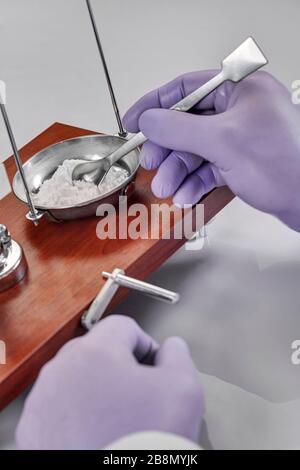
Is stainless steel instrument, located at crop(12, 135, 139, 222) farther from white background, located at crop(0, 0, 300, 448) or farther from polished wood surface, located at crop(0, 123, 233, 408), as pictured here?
white background, located at crop(0, 0, 300, 448)

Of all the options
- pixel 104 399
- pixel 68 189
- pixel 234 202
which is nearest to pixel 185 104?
pixel 68 189

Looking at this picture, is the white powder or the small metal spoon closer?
the small metal spoon

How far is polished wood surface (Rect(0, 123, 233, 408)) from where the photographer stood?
1.12m

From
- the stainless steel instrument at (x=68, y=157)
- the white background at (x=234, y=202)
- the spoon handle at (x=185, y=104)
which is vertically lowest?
the white background at (x=234, y=202)

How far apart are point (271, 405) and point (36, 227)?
0.51 m

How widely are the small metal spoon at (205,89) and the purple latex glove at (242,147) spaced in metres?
0.04

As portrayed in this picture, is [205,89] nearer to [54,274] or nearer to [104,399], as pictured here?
[54,274]

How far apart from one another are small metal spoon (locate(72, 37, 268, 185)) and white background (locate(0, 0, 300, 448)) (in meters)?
0.23

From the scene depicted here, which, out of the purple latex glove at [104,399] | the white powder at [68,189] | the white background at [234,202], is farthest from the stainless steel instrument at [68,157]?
the purple latex glove at [104,399]

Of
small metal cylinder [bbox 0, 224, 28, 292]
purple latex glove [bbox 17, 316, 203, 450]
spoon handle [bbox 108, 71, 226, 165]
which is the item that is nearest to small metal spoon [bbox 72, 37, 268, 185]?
spoon handle [bbox 108, 71, 226, 165]

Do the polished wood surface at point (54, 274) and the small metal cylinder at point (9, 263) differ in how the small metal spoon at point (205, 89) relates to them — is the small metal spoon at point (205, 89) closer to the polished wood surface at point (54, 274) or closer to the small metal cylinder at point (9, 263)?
the polished wood surface at point (54, 274)

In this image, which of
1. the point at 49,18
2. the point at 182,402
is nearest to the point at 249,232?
the point at 182,402

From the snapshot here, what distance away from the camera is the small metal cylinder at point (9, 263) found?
123 cm
